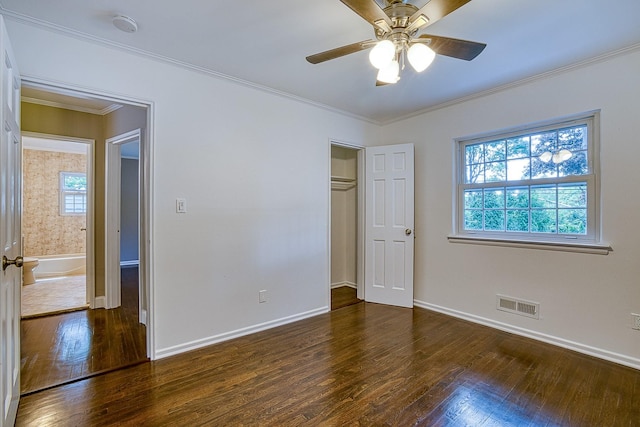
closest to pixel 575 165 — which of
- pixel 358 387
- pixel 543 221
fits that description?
pixel 543 221

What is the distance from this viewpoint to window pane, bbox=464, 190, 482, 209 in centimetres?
336

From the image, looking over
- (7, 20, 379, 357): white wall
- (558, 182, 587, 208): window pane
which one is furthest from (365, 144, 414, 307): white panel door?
(558, 182, 587, 208): window pane

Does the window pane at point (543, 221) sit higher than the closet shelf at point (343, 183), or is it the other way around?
the closet shelf at point (343, 183)

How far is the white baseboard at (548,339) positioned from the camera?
2359 millimetres

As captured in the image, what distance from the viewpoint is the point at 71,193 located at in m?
6.38

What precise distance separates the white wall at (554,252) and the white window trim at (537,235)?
59 millimetres

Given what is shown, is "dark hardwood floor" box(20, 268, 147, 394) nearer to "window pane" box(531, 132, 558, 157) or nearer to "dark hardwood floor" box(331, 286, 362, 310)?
"dark hardwood floor" box(331, 286, 362, 310)

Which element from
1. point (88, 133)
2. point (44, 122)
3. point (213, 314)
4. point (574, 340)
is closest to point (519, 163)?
point (574, 340)

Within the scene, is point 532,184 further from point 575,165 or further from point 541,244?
point 541,244

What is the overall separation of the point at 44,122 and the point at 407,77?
390cm

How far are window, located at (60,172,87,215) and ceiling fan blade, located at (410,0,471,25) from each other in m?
7.07

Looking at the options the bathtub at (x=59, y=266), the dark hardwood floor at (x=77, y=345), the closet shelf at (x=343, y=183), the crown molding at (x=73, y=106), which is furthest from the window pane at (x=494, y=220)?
the bathtub at (x=59, y=266)

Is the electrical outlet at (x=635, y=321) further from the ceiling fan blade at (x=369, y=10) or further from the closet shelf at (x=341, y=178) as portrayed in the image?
the closet shelf at (x=341, y=178)

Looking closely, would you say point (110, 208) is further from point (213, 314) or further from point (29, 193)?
point (29, 193)
